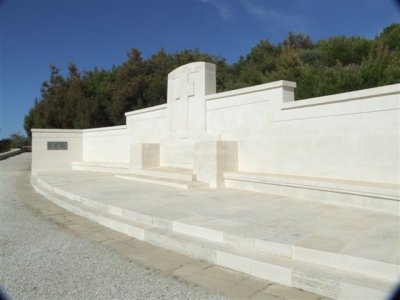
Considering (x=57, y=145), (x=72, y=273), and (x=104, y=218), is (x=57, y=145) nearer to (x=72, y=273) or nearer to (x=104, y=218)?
(x=104, y=218)

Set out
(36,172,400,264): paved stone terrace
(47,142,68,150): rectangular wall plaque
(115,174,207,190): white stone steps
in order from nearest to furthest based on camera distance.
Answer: (36,172,400,264): paved stone terrace → (115,174,207,190): white stone steps → (47,142,68,150): rectangular wall plaque

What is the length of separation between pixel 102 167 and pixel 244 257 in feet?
36.6

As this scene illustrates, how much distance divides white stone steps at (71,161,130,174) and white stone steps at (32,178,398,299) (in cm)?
679

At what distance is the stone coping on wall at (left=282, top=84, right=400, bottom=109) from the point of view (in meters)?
5.48

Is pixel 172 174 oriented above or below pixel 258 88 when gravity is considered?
below

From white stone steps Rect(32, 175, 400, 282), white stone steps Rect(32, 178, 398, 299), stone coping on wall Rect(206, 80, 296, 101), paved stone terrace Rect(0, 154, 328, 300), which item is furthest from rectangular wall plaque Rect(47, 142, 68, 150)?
white stone steps Rect(32, 175, 400, 282)

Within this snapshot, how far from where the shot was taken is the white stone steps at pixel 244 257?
2893 mm

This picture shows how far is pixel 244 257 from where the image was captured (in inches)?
141

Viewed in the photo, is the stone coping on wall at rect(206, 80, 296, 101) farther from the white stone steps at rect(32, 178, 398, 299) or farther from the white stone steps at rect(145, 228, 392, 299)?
the white stone steps at rect(145, 228, 392, 299)

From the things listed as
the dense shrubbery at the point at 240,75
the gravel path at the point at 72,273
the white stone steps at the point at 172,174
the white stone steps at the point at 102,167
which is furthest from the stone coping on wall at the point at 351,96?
the white stone steps at the point at 102,167

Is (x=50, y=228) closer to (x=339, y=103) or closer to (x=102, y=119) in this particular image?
(x=339, y=103)

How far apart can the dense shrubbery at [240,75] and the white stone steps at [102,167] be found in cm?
693

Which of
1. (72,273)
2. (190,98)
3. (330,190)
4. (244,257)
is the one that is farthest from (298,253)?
(190,98)

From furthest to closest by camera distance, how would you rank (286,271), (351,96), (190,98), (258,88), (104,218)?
1. (190,98)
2. (258,88)
3. (351,96)
4. (104,218)
5. (286,271)
